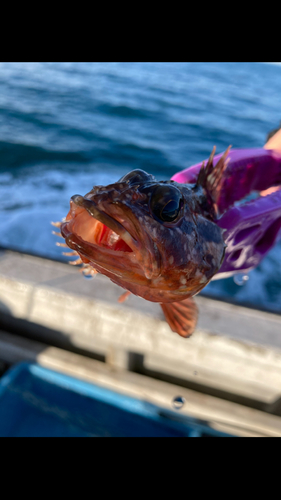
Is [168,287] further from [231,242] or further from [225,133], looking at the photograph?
[225,133]

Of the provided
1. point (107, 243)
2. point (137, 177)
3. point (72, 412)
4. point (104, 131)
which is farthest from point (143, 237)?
point (104, 131)

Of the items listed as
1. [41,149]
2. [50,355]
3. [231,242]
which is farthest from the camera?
[41,149]

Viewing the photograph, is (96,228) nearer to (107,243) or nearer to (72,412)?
(107,243)

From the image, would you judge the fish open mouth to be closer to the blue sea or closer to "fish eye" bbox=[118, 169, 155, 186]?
"fish eye" bbox=[118, 169, 155, 186]

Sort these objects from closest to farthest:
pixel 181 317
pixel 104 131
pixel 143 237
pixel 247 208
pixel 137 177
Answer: pixel 143 237 → pixel 137 177 → pixel 181 317 → pixel 247 208 → pixel 104 131

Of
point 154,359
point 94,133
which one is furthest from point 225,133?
point 154,359

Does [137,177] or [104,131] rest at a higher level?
[137,177]
